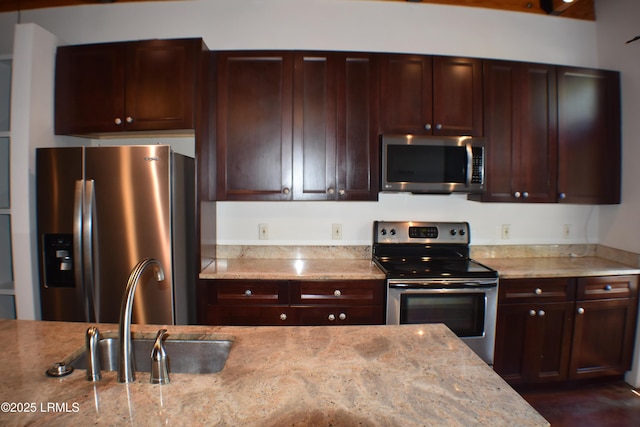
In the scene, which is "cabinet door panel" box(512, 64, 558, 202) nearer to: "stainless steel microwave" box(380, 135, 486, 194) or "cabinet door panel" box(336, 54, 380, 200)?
"stainless steel microwave" box(380, 135, 486, 194)

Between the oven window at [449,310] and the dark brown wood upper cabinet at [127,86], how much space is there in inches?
72.6

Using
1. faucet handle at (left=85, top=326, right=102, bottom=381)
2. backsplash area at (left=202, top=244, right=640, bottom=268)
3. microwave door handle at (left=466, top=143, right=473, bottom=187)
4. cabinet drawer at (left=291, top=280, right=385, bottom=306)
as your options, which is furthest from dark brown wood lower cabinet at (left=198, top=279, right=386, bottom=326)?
faucet handle at (left=85, top=326, right=102, bottom=381)

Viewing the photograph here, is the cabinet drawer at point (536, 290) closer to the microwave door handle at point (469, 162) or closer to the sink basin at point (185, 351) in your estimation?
the microwave door handle at point (469, 162)

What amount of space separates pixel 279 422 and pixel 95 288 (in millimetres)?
1761

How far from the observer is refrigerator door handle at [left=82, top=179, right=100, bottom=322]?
6.25 feet

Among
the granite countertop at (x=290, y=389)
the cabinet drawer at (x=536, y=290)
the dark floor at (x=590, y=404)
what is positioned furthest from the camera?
the cabinet drawer at (x=536, y=290)

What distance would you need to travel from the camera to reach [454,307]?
210 cm

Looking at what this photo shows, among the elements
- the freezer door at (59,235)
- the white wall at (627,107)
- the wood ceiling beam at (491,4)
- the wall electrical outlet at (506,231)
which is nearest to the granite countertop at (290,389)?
the freezer door at (59,235)

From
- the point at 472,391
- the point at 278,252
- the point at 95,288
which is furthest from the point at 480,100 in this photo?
the point at 95,288

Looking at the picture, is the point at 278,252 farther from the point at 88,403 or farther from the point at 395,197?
the point at 88,403

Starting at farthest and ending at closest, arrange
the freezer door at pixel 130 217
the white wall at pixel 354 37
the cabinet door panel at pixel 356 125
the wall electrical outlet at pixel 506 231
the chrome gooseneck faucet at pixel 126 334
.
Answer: the wall electrical outlet at pixel 506 231 < the white wall at pixel 354 37 < the cabinet door panel at pixel 356 125 < the freezer door at pixel 130 217 < the chrome gooseneck faucet at pixel 126 334

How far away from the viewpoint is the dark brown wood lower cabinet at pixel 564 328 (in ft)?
7.20

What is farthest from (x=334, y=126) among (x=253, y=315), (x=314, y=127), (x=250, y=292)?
(x=253, y=315)

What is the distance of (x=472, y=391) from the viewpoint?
2.69ft
